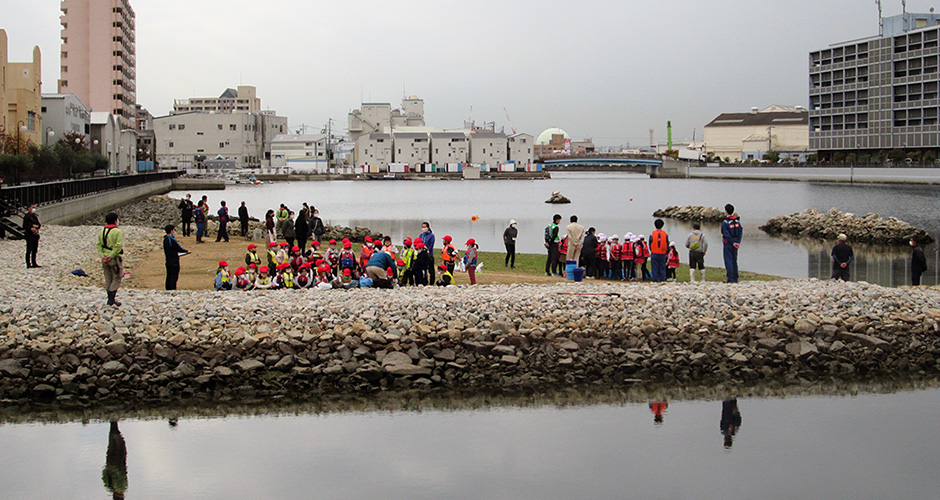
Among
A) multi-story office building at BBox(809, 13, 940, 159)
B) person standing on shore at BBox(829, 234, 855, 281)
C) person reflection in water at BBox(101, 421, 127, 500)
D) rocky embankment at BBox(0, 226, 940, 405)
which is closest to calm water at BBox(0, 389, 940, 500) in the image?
person reflection in water at BBox(101, 421, 127, 500)

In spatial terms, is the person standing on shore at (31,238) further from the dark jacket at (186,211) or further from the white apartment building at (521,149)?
the white apartment building at (521,149)

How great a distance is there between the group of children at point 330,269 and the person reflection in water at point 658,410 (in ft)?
21.0

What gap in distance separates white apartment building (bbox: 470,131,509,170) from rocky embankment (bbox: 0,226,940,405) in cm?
16794

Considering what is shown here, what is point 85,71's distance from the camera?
120 metres

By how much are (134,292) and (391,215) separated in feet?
160

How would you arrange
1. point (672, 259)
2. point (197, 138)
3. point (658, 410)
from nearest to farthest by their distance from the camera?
point (658, 410)
point (672, 259)
point (197, 138)

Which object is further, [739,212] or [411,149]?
[411,149]

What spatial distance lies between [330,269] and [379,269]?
Result: 4.67 feet

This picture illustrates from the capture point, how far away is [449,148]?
183m

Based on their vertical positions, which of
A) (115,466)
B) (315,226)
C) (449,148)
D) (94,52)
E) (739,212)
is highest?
(94,52)

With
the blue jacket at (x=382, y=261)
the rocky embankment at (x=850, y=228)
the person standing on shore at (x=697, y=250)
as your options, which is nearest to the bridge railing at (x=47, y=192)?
the blue jacket at (x=382, y=261)

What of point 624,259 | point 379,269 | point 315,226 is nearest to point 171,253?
point 379,269

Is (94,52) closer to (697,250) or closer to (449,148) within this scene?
(449,148)

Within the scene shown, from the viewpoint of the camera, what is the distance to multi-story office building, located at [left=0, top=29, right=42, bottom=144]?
59000 millimetres
